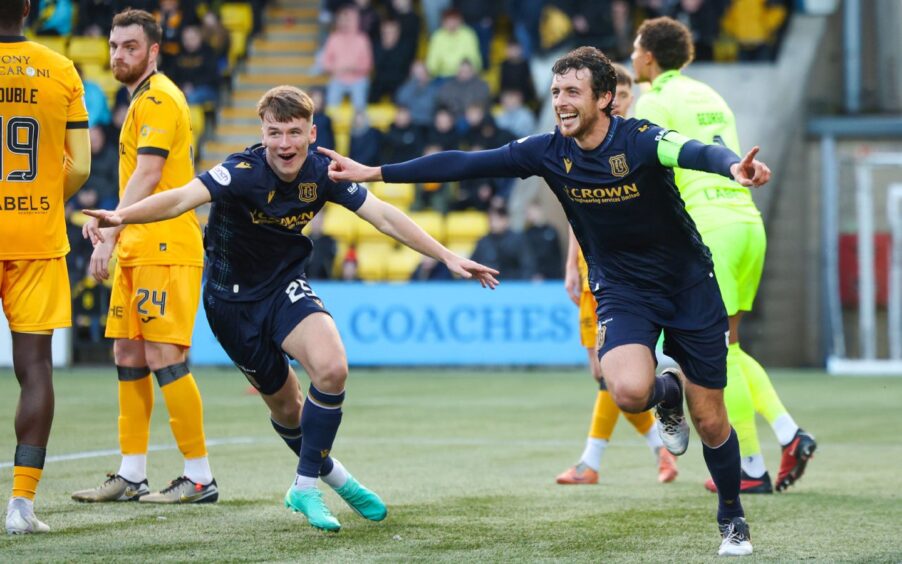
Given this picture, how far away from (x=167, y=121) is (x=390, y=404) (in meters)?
6.82

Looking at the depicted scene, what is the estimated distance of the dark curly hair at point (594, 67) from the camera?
6.11m

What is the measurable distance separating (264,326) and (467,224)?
1321 centimetres

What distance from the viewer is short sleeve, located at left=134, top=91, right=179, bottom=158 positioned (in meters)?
7.38

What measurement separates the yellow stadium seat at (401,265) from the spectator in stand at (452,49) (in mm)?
2889

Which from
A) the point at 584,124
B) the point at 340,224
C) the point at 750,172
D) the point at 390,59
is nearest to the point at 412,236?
the point at 584,124

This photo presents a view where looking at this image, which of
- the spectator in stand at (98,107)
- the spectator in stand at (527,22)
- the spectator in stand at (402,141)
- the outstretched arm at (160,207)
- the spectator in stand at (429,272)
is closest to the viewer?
the outstretched arm at (160,207)

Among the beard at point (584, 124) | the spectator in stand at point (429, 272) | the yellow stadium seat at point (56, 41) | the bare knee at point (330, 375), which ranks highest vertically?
the yellow stadium seat at point (56, 41)

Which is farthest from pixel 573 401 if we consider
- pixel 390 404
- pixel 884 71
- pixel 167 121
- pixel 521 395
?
pixel 884 71

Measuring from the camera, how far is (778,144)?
65.5ft

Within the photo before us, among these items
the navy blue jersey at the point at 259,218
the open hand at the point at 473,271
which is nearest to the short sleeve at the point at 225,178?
the navy blue jersey at the point at 259,218

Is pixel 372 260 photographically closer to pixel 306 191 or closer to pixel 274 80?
pixel 274 80

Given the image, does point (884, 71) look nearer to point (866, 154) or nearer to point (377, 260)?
point (866, 154)

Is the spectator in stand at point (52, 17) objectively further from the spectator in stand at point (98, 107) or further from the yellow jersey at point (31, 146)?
the yellow jersey at point (31, 146)

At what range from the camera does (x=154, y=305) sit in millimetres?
7492
